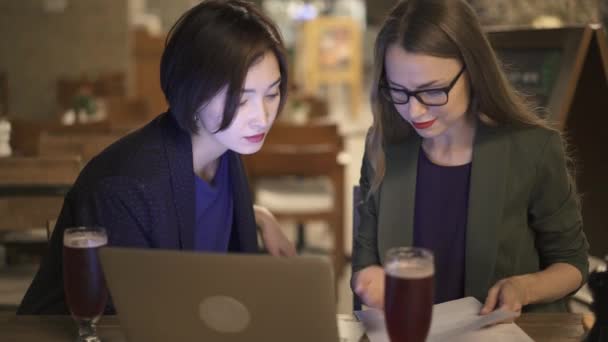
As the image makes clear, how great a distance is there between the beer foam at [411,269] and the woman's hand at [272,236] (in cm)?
76

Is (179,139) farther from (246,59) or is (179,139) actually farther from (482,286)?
(482,286)

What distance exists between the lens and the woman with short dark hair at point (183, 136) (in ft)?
5.30

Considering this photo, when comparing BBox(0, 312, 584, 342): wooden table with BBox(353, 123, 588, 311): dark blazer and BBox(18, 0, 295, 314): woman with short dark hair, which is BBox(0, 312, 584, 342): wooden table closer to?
BBox(18, 0, 295, 314): woman with short dark hair

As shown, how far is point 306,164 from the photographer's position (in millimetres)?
4340

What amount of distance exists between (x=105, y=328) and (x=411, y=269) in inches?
22.2

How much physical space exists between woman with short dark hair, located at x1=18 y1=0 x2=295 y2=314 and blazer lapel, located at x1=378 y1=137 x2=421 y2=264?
31 centimetres

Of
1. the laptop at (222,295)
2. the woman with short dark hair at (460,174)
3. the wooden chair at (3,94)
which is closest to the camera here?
the laptop at (222,295)

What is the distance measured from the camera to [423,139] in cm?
195

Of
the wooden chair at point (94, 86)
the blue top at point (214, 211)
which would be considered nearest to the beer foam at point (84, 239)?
the blue top at point (214, 211)

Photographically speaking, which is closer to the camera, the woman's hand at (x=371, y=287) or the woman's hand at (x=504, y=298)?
the woman's hand at (x=504, y=298)

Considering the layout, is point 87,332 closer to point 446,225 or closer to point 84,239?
point 84,239

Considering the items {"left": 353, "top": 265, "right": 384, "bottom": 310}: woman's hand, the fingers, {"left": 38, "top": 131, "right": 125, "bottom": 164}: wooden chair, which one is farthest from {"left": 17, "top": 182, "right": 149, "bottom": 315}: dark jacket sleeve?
{"left": 38, "top": 131, "right": 125, "bottom": 164}: wooden chair

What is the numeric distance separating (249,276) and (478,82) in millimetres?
831

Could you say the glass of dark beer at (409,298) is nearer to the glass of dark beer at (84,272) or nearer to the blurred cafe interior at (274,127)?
the glass of dark beer at (84,272)
